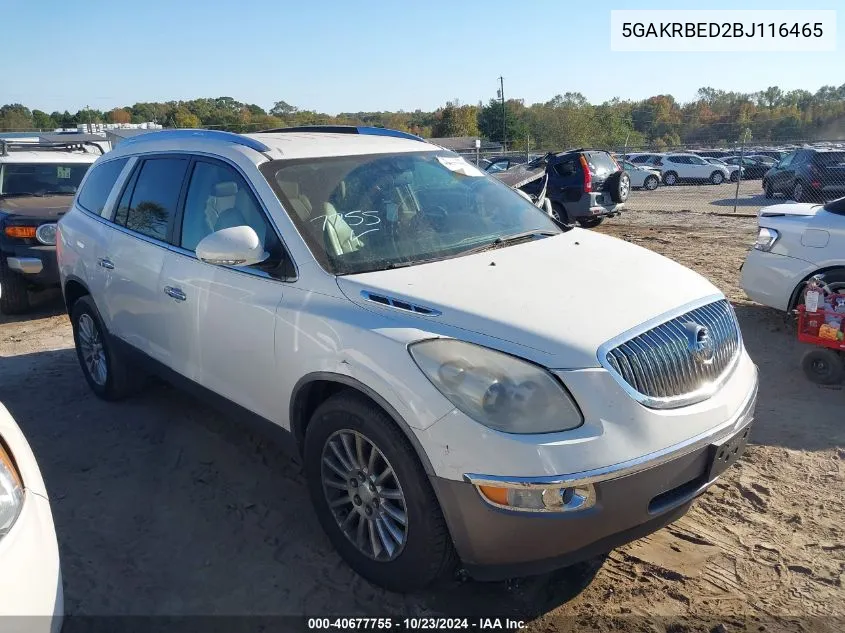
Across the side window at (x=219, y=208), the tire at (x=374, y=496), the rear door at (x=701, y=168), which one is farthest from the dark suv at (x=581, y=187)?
the rear door at (x=701, y=168)

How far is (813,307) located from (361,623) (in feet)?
13.8

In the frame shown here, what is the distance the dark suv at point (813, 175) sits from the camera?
17.8 metres

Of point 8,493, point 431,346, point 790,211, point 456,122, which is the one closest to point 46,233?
point 8,493

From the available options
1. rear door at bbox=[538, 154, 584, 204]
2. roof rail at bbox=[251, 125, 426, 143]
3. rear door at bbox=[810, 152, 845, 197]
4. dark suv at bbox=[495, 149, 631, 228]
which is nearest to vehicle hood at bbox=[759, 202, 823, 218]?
roof rail at bbox=[251, 125, 426, 143]

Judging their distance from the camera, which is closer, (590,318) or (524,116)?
(590,318)

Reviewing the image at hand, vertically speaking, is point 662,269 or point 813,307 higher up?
point 662,269

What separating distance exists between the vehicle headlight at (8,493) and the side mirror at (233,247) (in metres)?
1.23

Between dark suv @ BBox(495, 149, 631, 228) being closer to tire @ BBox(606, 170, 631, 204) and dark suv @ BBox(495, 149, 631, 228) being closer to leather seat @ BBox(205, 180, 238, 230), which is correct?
tire @ BBox(606, 170, 631, 204)

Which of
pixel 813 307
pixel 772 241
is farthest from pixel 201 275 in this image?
pixel 772 241

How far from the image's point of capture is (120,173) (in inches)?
188

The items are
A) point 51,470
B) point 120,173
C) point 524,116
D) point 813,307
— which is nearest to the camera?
point 51,470

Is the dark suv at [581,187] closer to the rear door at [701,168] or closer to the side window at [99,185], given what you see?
the side window at [99,185]

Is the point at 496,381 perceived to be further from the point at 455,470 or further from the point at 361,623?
the point at 361,623

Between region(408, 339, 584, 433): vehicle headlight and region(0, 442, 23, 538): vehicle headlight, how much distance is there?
1339 millimetres
